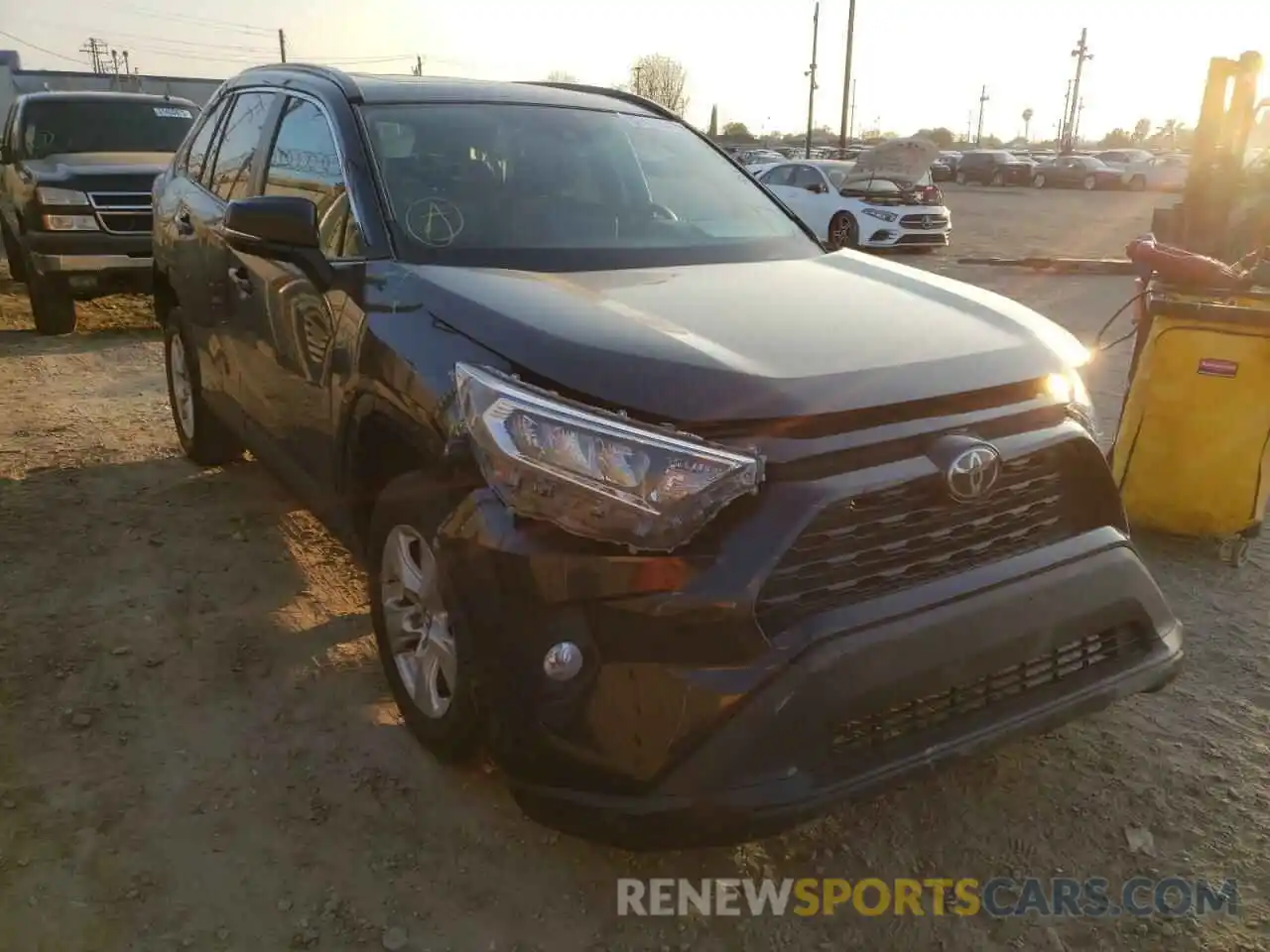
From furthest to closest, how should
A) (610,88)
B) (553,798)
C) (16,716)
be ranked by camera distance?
(610,88) < (16,716) < (553,798)

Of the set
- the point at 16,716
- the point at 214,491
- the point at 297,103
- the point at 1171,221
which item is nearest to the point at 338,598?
the point at 16,716

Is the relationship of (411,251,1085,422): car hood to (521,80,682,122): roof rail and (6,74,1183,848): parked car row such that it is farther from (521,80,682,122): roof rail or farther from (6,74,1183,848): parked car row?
(521,80,682,122): roof rail

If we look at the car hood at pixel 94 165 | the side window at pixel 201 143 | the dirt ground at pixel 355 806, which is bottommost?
the dirt ground at pixel 355 806

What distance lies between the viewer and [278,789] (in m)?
2.75

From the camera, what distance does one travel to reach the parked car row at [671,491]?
198cm

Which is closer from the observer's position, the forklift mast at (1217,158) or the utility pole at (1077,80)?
the forklift mast at (1217,158)

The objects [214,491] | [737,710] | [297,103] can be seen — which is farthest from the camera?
[214,491]

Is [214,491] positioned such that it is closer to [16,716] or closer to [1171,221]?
[16,716]

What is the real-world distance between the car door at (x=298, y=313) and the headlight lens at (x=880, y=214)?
14.0 m

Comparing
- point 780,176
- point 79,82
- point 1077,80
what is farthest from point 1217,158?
point 1077,80

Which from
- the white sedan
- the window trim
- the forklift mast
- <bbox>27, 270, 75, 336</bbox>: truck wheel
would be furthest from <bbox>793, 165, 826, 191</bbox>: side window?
the window trim

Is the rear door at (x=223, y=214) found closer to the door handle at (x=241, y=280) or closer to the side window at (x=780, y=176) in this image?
the door handle at (x=241, y=280)

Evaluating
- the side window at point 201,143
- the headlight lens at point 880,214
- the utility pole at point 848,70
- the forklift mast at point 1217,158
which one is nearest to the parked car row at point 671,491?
the side window at point 201,143

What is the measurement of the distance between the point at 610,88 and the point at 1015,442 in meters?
2.63
